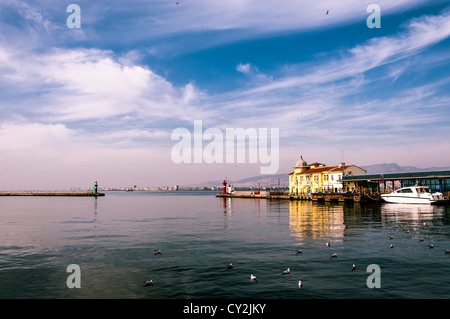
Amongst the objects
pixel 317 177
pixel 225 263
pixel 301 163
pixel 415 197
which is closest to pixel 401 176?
pixel 415 197

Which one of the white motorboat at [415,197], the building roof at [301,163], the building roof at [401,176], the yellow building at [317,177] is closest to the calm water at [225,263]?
the white motorboat at [415,197]

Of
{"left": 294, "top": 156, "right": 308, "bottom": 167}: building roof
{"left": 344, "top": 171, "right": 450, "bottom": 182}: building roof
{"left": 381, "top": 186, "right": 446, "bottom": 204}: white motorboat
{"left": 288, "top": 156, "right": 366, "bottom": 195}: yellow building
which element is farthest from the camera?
{"left": 294, "top": 156, "right": 308, "bottom": 167}: building roof

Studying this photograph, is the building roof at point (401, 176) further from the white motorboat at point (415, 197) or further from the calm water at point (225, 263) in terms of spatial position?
the calm water at point (225, 263)

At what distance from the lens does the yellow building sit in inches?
3969

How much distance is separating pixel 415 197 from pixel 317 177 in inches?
1418

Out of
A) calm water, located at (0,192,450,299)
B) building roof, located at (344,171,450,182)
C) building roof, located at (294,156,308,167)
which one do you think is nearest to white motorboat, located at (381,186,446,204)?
building roof, located at (344,171,450,182)

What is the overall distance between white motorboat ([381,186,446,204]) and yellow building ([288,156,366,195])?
63.4ft

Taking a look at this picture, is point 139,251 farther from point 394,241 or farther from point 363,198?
point 363,198

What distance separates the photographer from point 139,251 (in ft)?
82.4

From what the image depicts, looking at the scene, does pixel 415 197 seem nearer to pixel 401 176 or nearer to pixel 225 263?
pixel 401 176

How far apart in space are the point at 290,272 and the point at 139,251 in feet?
39.9

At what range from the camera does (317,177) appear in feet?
357

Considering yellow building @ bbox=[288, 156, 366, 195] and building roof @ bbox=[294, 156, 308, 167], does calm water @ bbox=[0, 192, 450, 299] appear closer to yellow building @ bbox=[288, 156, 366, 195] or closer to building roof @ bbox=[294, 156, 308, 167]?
yellow building @ bbox=[288, 156, 366, 195]
